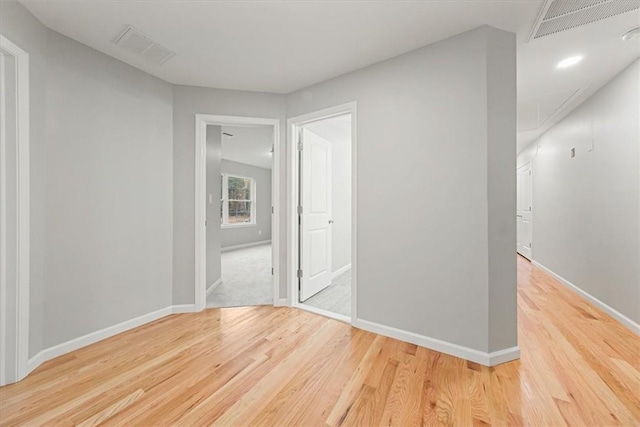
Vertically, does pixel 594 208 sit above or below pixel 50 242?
above

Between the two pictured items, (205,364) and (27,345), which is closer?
(27,345)

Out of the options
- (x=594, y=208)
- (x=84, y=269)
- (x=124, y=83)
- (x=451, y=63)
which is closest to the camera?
(x=451, y=63)

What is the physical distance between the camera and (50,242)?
1925 millimetres

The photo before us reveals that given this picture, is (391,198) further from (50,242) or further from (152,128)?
(50,242)

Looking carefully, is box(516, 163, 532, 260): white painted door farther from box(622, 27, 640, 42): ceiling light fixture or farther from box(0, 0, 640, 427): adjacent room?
box(622, 27, 640, 42): ceiling light fixture

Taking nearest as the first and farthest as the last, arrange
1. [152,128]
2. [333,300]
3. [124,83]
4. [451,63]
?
[451,63], [124,83], [152,128], [333,300]

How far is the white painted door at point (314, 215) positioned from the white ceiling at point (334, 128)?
214 millimetres

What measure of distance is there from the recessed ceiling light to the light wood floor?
92.7 inches

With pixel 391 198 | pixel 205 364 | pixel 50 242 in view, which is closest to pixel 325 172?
pixel 391 198

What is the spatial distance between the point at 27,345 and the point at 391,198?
9.02 ft

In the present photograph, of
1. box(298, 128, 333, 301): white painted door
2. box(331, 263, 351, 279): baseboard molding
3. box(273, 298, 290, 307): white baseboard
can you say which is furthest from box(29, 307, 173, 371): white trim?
box(331, 263, 351, 279): baseboard molding

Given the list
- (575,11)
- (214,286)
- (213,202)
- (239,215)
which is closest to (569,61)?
(575,11)

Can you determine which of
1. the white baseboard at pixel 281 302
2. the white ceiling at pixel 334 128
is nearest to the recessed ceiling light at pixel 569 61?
the white ceiling at pixel 334 128

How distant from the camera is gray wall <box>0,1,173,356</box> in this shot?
1845mm
